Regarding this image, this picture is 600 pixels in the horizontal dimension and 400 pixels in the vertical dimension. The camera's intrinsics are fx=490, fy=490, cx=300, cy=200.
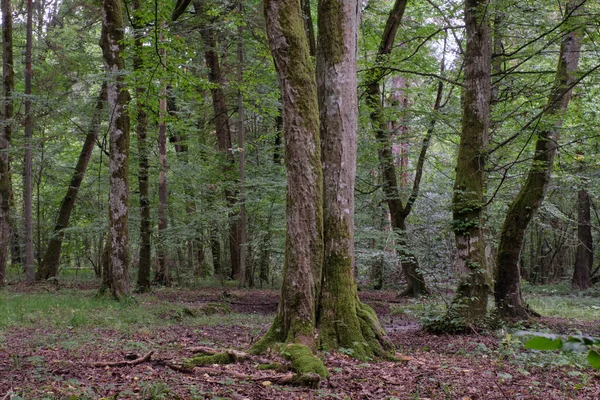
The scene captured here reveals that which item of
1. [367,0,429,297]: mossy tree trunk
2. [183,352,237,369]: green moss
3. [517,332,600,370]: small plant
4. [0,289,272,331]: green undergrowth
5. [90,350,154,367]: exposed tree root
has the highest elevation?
[367,0,429,297]: mossy tree trunk

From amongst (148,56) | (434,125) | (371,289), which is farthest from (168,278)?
(434,125)

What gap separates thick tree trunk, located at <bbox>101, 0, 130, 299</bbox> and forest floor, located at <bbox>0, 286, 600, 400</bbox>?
4.36 ft

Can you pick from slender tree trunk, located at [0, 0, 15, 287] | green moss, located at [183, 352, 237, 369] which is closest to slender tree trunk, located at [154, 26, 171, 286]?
slender tree trunk, located at [0, 0, 15, 287]

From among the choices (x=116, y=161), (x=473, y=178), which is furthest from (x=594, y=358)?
(x=116, y=161)

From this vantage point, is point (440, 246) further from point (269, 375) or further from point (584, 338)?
point (584, 338)

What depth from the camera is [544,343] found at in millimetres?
884

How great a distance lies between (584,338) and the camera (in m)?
0.89

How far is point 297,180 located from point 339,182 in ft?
2.36

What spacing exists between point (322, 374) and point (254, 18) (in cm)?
1088

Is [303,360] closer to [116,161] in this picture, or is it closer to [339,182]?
[339,182]

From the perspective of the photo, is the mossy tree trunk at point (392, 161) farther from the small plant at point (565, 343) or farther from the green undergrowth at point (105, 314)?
the small plant at point (565, 343)

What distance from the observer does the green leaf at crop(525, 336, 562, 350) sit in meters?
0.87

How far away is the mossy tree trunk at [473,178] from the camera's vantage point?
27.2 ft

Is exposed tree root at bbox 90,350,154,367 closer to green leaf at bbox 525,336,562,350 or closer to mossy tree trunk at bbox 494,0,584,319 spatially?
green leaf at bbox 525,336,562,350
